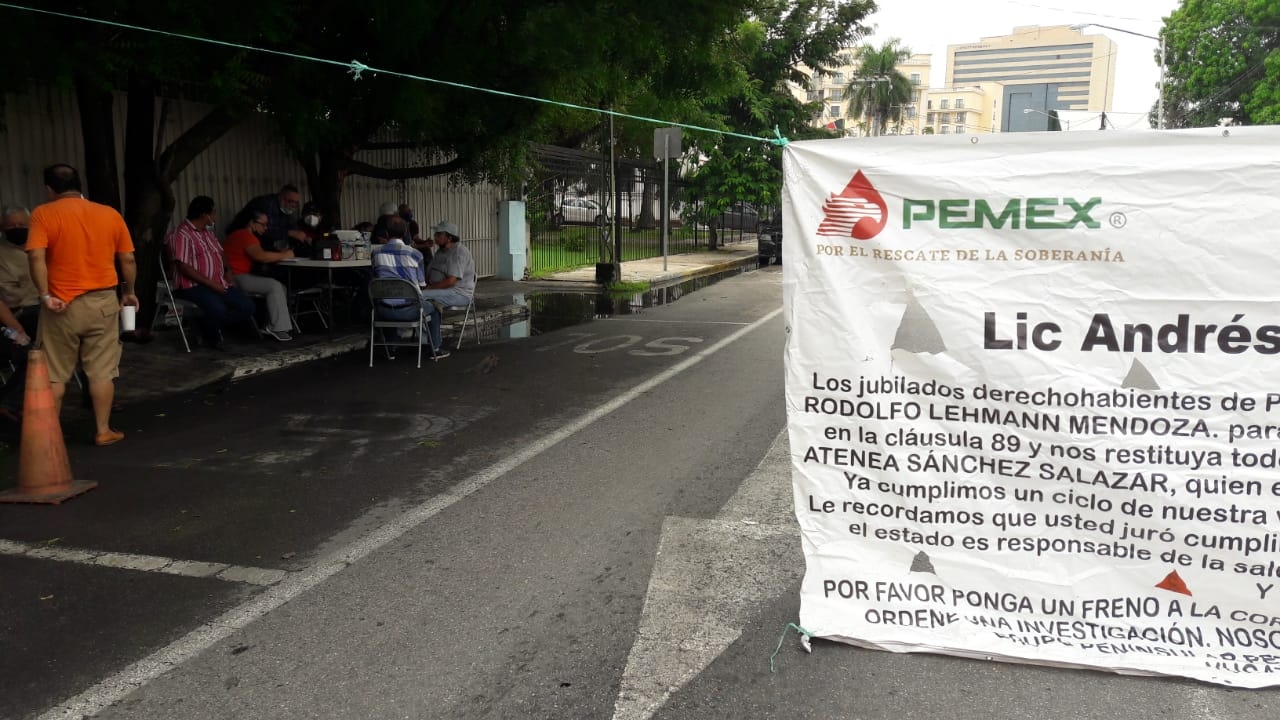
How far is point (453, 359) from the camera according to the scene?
1073cm

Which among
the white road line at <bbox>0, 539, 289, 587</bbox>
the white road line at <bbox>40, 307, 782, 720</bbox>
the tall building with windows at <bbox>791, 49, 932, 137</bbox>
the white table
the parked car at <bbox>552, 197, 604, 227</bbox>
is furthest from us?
the tall building with windows at <bbox>791, 49, 932, 137</bbox>

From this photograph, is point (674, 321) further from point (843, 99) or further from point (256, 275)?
point (843, 99)

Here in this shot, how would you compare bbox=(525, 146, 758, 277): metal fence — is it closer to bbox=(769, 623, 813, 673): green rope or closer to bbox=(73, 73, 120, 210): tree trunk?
bbox=(73, 73, 120, 210): tree trunk

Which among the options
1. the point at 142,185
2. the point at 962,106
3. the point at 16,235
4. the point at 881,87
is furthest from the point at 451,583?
the point at 962,106

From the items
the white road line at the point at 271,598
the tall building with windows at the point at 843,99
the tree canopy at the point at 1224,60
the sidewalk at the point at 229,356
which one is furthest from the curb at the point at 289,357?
the tree canopy at the point at 1224,60

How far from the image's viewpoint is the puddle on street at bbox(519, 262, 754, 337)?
46.1 ft

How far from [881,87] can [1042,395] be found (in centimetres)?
9773

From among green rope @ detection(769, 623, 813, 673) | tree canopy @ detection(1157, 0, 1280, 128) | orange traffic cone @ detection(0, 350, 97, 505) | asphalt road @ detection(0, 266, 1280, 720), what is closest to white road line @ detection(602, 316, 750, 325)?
asphalt road @ detection(0, 266, 1280, 720)

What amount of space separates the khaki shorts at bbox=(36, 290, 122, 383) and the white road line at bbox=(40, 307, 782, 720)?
9.53 ft

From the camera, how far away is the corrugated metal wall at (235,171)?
1024 centimetres

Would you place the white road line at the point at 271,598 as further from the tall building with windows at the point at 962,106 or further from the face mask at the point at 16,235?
the tall building with windows at the point at 962,106

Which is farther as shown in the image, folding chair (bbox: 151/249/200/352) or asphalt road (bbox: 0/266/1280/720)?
folding chair (bbox: 151/249/200/352)

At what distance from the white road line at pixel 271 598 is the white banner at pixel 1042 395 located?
2233mm

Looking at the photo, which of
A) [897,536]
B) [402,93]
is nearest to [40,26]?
[402,93]
